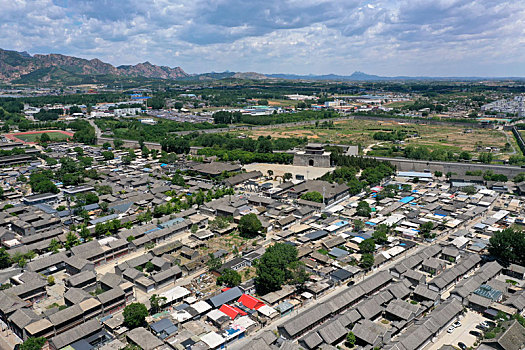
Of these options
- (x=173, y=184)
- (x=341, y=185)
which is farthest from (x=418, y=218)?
(x=173, y=184)

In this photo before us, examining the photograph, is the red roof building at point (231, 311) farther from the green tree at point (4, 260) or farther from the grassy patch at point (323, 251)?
the green tree at point (4, 260)

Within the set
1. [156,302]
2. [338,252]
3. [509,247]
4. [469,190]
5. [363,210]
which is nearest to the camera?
[156,302]

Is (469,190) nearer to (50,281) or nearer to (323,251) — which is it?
(323,251)

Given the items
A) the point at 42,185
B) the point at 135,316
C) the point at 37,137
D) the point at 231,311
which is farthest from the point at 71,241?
the point at 37,137

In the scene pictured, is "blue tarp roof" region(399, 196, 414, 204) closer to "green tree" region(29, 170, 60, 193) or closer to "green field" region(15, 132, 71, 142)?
"green tree" region(29, 170, 60, 193)

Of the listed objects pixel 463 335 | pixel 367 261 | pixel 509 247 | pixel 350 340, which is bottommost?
pixel 463 335

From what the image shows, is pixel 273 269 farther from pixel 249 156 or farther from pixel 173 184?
pixel 249 156

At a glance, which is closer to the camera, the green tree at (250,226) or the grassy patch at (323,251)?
the grassy patch at (323,251)

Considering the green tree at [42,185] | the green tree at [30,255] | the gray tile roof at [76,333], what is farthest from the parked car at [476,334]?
the green tree at [42,185]
